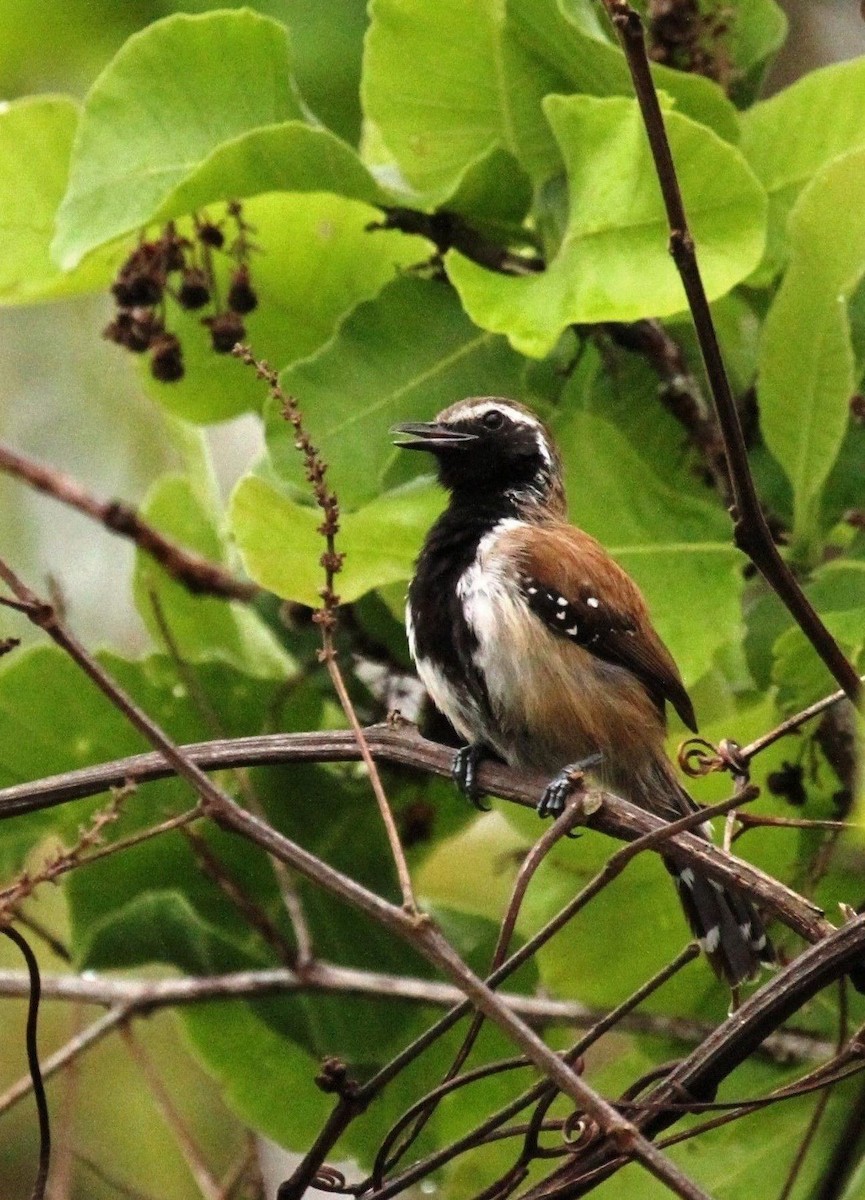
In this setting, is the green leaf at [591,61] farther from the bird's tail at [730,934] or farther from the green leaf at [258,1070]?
the green leaf at [258,1070]

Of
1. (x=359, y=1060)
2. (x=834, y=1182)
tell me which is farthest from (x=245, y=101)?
(x=834, y=1182)

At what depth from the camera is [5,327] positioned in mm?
7191

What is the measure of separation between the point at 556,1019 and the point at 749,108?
1.76 meters

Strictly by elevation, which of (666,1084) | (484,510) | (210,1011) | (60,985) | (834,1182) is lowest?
(834,1182)

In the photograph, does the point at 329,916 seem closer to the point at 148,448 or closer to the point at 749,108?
the point at 749,108

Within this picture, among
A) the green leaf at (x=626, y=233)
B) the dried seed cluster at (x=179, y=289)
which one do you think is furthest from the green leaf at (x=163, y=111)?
the green leaf at (x=626, y=233)

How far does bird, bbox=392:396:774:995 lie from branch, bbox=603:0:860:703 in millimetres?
873

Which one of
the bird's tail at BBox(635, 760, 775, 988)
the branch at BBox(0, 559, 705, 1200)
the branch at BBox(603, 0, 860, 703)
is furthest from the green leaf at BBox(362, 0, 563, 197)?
the branch at BBox(0, 559, 705, 1200)

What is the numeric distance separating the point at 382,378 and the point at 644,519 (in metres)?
0.54

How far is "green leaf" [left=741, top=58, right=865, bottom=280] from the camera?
3047 mm

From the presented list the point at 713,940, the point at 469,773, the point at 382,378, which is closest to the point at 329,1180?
the point at 469,773

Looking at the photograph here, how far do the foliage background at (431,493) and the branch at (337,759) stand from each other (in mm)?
703

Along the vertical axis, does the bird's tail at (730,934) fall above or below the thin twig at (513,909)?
below

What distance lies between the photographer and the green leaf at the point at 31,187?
326 cm
